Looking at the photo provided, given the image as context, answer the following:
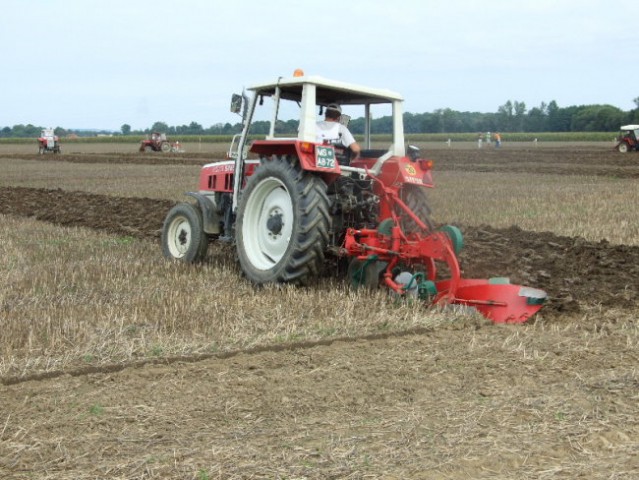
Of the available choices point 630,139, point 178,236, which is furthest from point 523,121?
point 178,236

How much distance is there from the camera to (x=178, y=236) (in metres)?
8.52

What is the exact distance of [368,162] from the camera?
7262 mm

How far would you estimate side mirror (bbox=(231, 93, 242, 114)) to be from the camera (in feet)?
24.4

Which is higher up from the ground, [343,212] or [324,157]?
[324,157]

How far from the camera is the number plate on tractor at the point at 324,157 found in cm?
640

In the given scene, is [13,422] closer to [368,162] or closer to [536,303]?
[536,303]

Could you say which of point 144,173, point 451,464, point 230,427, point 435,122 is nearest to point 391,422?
point 451,464

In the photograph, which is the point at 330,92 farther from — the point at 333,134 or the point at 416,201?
the point at 416,201

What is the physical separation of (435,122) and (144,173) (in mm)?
60512

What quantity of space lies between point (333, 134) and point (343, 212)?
0.71 meters

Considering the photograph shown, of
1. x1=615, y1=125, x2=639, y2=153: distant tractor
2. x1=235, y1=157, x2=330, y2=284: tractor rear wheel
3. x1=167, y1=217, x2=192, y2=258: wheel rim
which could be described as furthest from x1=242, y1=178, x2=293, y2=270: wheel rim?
x1=615, y1=125, x2=639, y2=153: distant tractor

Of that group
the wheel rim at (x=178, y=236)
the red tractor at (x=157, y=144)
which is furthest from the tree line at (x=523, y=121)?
the wheel rim at (x=178, y=236)

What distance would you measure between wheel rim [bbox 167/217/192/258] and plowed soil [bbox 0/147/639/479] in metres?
3.79

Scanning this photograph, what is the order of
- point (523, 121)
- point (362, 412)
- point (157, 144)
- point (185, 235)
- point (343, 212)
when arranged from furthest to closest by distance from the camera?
point (523, 121), point (157, 144), point (185, 235), point (343, 212), point (362, 412)
